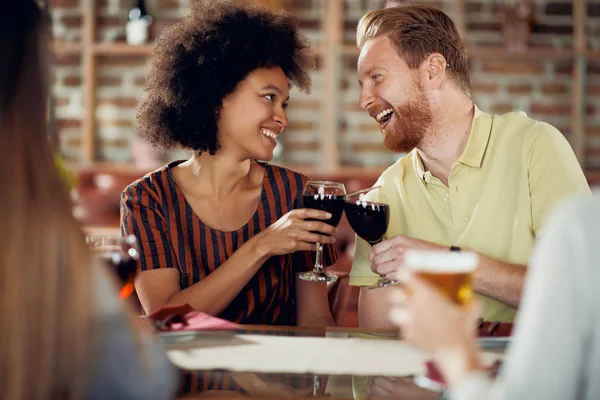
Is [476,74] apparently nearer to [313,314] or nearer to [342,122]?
[342,122]

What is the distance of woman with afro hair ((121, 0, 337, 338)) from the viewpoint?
1966 mm

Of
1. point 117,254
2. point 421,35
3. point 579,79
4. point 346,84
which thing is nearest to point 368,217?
point 117,254

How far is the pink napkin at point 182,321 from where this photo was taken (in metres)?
1.43

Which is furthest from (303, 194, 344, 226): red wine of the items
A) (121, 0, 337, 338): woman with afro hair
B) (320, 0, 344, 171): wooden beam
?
(320, 0, 344, 171): wooden beam

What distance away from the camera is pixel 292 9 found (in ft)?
16.7

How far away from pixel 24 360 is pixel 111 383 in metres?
0.10

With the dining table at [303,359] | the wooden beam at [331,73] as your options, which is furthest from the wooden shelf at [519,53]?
the dining table at [303,359]

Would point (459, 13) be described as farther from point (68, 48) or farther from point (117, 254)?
point (117, 254)

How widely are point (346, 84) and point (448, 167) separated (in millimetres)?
3017

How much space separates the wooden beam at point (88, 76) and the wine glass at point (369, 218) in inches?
141

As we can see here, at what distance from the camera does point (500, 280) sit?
182 cm

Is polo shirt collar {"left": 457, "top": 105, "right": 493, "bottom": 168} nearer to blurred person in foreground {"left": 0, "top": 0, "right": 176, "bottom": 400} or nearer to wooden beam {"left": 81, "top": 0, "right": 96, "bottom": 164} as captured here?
blurred person in foreground {"left": 0, "top": 0, "right": 176, "bottom": 400}

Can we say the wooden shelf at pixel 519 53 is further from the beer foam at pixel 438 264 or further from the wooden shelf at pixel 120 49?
the beer foam at pixel 438 264

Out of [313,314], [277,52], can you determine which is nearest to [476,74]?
[277,52]
